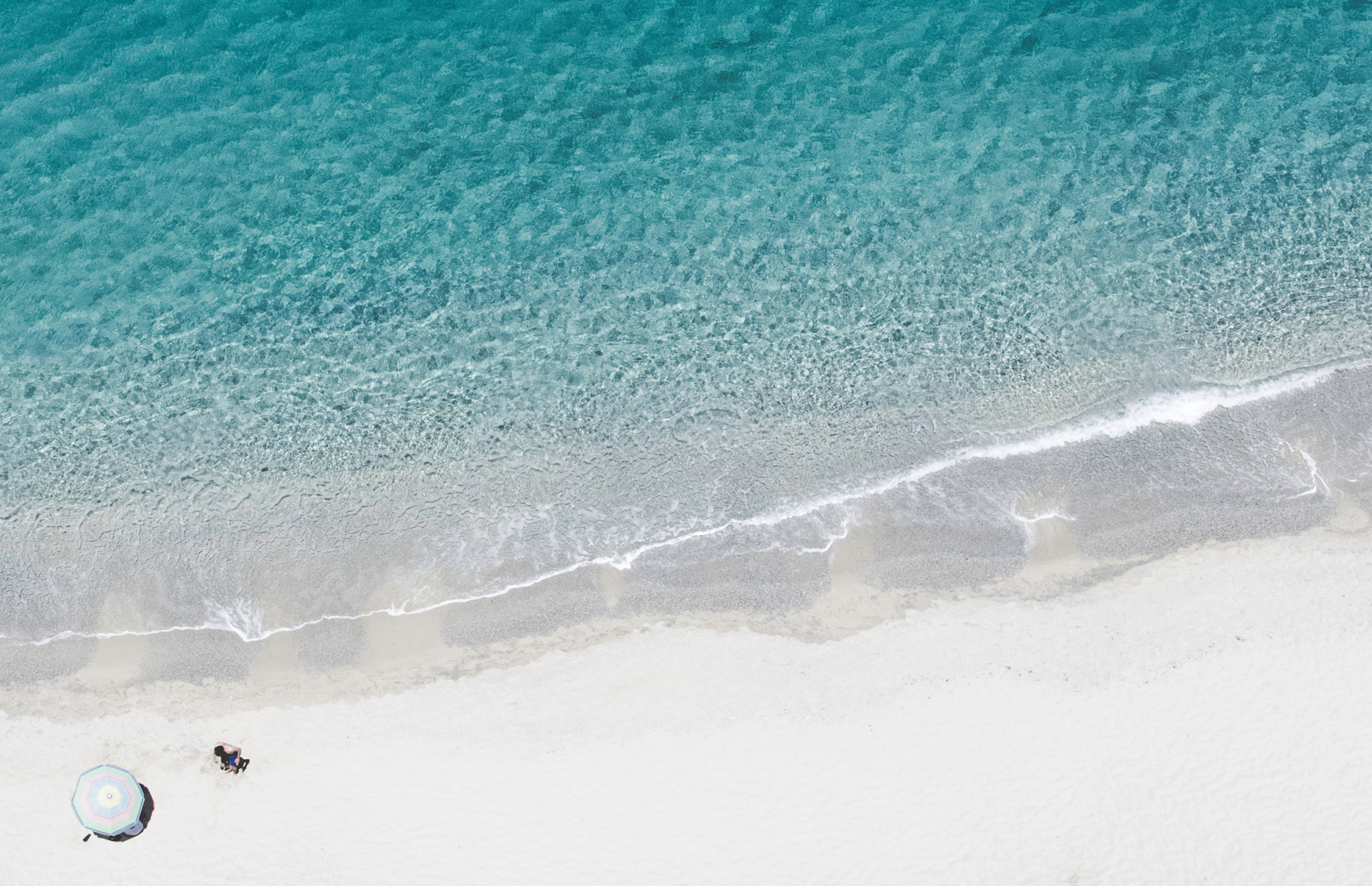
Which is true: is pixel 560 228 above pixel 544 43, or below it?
below

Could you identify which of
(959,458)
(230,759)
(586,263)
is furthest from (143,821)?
(959,458)

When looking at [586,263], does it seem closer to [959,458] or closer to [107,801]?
[959,458]

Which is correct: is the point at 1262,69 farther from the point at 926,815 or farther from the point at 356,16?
the point at 356,16

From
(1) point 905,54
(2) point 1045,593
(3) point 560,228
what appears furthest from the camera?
(1) point 905,54

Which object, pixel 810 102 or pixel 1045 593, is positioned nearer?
pixel 1045 593

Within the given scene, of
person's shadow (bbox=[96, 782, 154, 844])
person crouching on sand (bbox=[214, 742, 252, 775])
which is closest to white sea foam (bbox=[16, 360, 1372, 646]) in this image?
Answer: person crouching on sand (bbox=[214, 742, 252, 775])

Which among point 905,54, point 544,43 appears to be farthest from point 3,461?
point 905,54

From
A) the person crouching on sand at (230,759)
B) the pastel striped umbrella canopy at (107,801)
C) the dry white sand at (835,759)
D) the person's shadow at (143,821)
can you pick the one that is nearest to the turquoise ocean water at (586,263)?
the dry white sand at (835,759)

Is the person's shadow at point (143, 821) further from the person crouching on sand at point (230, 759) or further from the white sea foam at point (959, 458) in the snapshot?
the white sea foam at point (959, 458)
